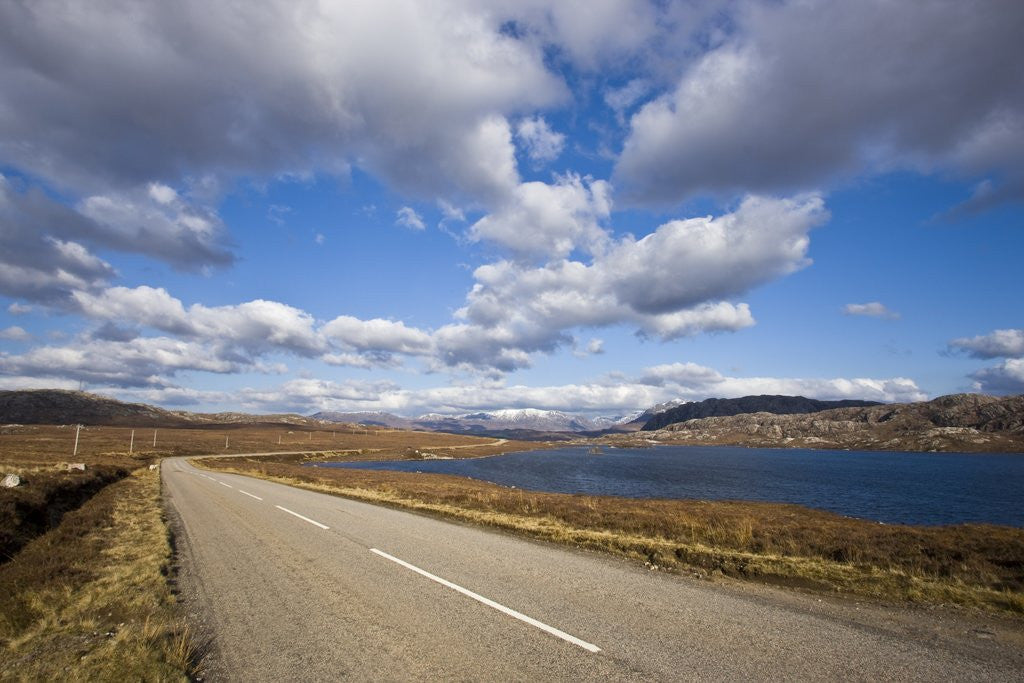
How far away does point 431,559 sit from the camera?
14.2 meters

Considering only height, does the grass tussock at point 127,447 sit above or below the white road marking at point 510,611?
above

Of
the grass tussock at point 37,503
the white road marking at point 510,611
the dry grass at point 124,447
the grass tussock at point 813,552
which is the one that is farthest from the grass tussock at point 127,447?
the white road marking at point 510,611

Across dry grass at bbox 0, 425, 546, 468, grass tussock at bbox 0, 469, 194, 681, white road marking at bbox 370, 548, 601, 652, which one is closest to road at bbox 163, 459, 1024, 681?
white road marking at bbox 370, 548, 601, 652

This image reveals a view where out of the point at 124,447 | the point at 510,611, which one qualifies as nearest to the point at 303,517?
the point at 510,611

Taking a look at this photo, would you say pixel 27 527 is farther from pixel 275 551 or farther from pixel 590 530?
pixel 590 530

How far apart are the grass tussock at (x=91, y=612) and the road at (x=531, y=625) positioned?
671 mm

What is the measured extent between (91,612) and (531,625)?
8576 mm

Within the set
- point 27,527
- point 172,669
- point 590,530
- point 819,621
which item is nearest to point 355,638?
point 172,669

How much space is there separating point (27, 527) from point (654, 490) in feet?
220

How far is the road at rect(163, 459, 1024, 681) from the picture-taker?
7297 millimetres

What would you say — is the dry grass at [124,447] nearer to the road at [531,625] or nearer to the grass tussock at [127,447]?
the grass tussock at [127,447]

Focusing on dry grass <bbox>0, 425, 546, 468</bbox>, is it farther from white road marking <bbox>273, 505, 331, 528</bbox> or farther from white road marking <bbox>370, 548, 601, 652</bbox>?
white road marking <bbox>370, 548, 601, 652</bbox>

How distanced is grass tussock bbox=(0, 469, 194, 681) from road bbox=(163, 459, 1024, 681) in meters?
0.67

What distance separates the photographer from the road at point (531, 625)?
23.9 ft
